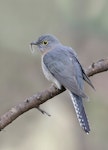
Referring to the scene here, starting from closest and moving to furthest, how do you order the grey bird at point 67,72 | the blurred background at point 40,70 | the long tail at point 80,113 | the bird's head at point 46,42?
the long tail at point 80,113, the grey bird at point 67,72, the bird's head at point 46,42, the blurred background at point 40,70

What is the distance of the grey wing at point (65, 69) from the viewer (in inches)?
220

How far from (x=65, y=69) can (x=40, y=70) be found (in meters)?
7.19

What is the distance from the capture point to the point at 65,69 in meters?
5.87

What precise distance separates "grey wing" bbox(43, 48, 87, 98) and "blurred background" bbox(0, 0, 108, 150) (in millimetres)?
5877

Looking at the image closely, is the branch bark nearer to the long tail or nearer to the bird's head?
the long tail

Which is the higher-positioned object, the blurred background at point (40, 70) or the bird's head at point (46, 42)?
the bird's head at point (46, 42)

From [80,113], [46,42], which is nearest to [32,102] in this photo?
[80,113]

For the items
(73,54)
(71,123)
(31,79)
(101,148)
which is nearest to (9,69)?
(31,79)

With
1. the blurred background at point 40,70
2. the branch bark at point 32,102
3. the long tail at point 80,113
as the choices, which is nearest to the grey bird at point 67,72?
the long tail at point 80,113

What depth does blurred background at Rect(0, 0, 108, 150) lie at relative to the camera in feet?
40.7

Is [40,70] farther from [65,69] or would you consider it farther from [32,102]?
[32,102]

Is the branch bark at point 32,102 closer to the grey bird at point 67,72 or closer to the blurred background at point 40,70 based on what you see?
the grey bird at point 67,72

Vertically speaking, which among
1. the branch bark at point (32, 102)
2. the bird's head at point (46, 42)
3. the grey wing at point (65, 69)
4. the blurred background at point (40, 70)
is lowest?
the blurred background at point (40, 70)

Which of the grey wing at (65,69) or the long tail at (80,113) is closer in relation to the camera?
the long tail at (80,113)
